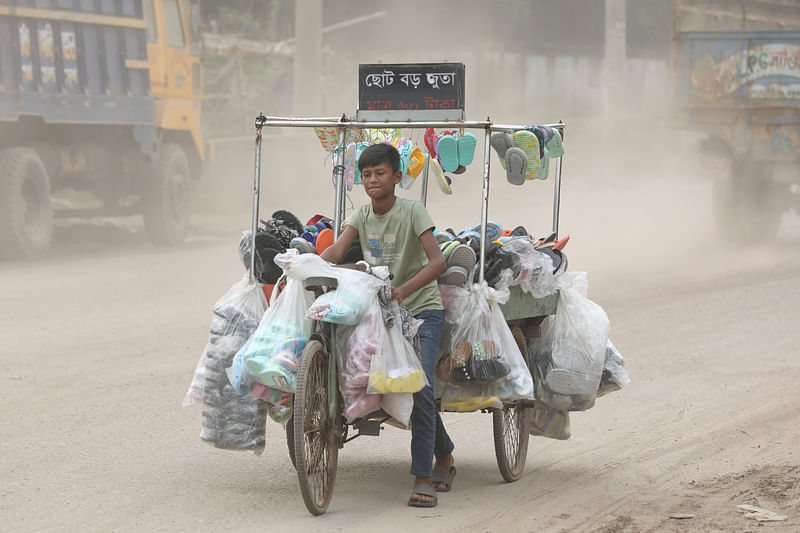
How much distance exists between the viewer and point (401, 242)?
511 centimetres

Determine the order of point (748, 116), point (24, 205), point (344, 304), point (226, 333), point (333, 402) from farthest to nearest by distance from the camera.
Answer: point (748, 116)
point (24, 205)
point (226, 333)
point (333, 402)
point (344, 304)

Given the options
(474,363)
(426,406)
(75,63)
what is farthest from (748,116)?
(426,406)

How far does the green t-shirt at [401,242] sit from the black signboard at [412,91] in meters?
0.53

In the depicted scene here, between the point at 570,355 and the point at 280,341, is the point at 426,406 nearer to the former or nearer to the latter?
the point at 280,341

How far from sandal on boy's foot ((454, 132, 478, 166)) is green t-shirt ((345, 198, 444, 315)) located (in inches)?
22.6

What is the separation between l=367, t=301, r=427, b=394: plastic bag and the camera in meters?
4.81

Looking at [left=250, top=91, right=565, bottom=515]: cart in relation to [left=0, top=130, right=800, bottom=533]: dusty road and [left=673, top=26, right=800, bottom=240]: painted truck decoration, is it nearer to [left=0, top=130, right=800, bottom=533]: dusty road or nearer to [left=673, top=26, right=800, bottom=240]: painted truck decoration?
[left=0, top=130, right=800, bottom=533]: dusty road

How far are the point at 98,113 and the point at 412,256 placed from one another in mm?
11011

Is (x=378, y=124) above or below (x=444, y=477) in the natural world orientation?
above

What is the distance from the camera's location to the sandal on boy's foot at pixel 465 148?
18.4 feet

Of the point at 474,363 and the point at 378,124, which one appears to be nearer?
the point at 474,363

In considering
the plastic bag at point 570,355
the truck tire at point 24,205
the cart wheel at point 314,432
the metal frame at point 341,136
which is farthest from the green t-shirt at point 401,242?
the truck tire at point 24,205

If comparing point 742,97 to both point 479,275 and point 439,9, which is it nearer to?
point 479,275

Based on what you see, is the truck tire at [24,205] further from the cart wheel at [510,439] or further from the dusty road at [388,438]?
the cart wheel at [510,439]
